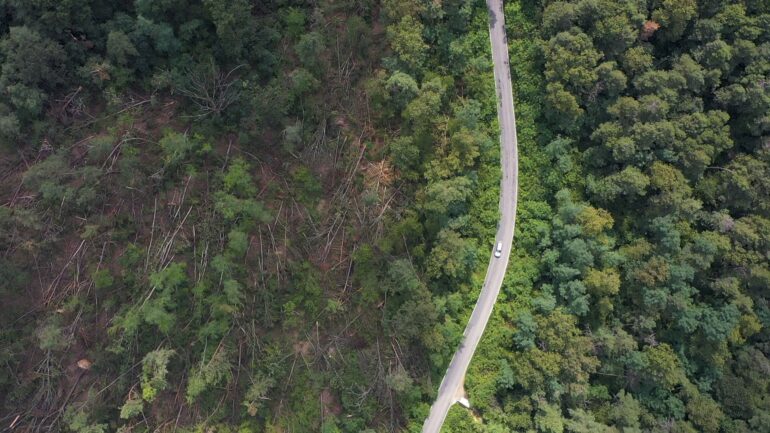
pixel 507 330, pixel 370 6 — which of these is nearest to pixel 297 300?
pixel 507 330

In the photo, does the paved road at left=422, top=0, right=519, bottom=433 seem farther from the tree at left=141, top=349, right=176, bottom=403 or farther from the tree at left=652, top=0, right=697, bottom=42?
the tree at left=141, top=349, right=176, bottom=403

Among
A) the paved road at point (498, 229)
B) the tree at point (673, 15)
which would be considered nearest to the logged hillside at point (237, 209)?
the paved road at point (498, 229)

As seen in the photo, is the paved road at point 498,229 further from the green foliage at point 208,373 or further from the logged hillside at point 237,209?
the green foliage at point 208,373

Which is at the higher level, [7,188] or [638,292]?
[638,292]

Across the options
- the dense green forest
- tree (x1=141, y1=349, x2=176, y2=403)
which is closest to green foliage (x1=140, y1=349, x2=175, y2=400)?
tree (x1=141, y1=349, x2=176, y2=403)

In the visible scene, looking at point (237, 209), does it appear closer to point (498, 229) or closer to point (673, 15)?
point (498, 229)

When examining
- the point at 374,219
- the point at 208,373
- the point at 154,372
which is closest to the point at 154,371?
the point at 154,372

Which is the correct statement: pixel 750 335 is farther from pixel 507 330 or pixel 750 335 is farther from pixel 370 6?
pixel 370 6
